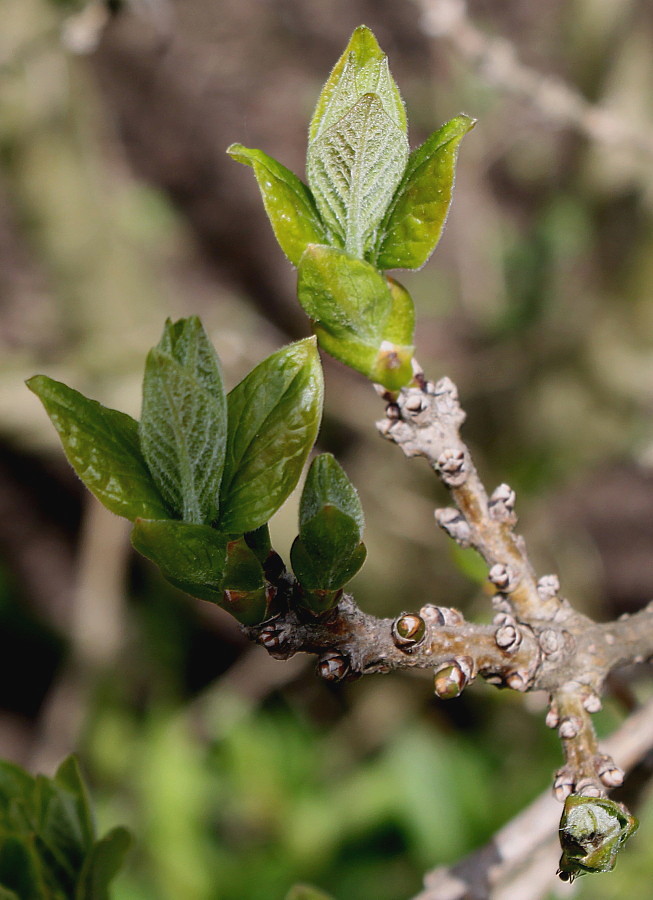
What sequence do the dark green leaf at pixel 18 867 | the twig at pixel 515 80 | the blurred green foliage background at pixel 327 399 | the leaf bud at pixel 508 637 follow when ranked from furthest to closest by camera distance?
the blurred green foliage background at pixel 327 399 → the twig at pixel 515 80 → the dark green leaf at pixel 18 867 → the leaf bud at pixel 508 637

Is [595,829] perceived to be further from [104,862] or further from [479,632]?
[104,862]

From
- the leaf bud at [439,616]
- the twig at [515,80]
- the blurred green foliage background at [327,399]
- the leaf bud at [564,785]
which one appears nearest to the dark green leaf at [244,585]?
the leaf bud at [439,616]

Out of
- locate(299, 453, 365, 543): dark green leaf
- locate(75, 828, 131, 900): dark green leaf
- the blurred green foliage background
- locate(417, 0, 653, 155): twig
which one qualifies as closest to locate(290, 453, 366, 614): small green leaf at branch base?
locate(299, 453, 365, 543): dark green leaf

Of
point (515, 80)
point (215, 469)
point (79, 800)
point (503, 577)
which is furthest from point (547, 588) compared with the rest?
point (515, 80)

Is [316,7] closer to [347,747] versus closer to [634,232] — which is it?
[634,232]

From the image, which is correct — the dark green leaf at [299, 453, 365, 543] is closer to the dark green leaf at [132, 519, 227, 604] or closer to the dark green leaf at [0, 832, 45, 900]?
the dark green leaf at [132, 519, 227, 604]

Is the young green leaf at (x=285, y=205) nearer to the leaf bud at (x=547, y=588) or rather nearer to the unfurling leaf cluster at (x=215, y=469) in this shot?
the unfurling leaf cluster at (x=215, y=469)
